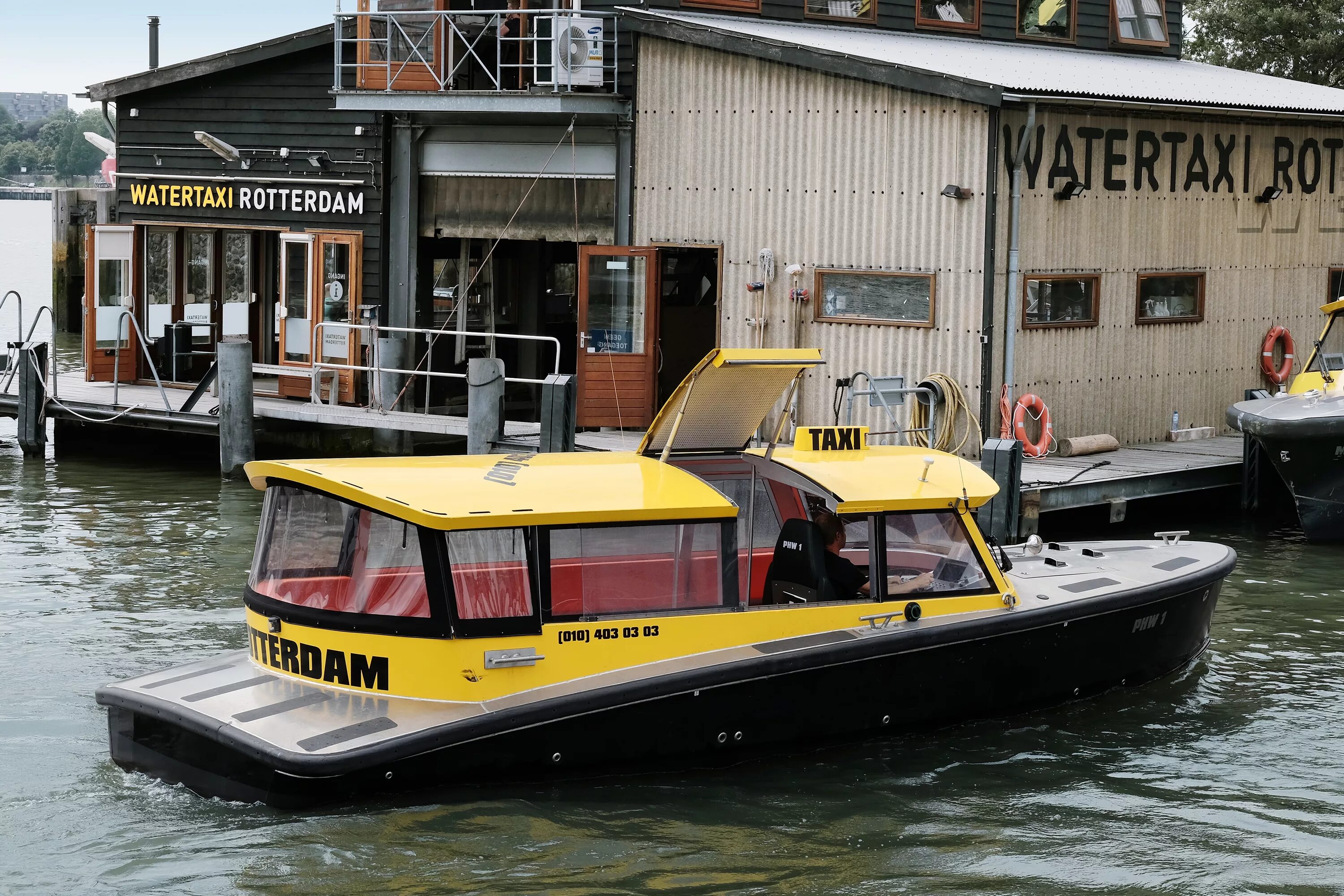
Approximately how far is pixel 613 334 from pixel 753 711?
9.87m

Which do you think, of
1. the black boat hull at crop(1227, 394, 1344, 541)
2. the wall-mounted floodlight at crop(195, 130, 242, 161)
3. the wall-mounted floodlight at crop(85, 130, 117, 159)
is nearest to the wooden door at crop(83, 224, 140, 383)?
the wall-mounted floodlight at crop(195, 130, 242, 161)

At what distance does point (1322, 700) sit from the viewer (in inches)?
439

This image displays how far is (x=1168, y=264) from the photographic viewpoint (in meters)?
18.1

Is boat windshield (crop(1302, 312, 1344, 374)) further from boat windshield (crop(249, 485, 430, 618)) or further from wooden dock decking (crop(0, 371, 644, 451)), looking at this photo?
boat windshield (crop(249, 485, 430, 618))

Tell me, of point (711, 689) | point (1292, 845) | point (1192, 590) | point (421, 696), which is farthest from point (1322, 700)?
point (421, 696)

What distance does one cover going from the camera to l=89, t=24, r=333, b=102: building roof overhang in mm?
20484

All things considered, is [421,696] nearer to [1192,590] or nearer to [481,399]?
[1192,590]

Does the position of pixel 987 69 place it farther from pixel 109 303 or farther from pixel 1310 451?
pixel 109 303

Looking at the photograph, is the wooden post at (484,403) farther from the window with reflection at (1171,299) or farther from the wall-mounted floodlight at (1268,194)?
the wall-mounted floodlight at (1268,194)

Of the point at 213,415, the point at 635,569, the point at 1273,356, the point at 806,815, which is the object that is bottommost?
the point at 806,815

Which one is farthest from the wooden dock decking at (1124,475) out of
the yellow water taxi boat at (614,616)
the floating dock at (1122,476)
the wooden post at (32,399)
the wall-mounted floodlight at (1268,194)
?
the wooden post at (32,399)

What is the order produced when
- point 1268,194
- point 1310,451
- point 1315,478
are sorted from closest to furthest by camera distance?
1. point 1310,451
2. point 1315,478
3. point 1268,194

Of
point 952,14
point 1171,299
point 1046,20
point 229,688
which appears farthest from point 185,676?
point 1046,20

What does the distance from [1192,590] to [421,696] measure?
5.35 m
